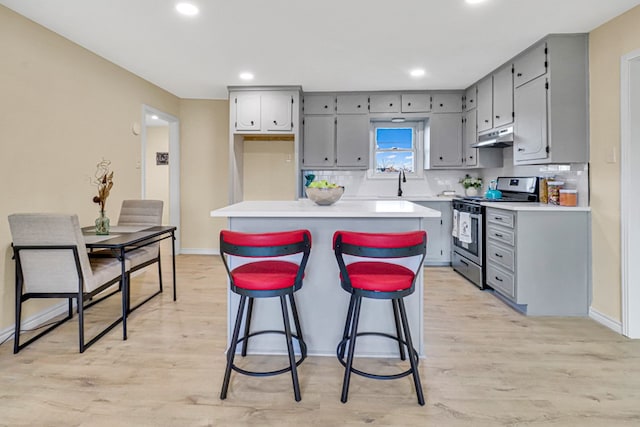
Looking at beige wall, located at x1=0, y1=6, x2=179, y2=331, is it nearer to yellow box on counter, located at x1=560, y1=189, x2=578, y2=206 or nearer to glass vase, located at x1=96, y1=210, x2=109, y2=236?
glass vase, located at x1=96, y1=210, x2=109, y2=236

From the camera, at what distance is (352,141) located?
15.9ft

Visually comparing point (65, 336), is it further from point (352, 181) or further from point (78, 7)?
point (352, 181)

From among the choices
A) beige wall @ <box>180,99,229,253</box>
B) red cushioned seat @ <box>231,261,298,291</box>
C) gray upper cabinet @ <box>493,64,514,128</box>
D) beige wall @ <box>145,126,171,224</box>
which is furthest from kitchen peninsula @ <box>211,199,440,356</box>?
beige wall @ <box>145,126,171,224</box>

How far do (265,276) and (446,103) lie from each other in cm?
406

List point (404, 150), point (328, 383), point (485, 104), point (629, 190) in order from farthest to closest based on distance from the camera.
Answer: point (404, 150)
point (485, 104)
point (629, 190)
point (328, 383)

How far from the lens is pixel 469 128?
4.64 meters

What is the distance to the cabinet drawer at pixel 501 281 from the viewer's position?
3.13 m

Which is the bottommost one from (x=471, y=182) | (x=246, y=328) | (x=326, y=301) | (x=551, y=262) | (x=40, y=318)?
(x=40, y=318)

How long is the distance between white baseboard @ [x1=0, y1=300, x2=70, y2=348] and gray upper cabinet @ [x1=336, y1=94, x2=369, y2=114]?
3.85 metres

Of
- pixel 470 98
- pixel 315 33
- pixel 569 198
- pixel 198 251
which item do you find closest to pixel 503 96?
pixel 470 98

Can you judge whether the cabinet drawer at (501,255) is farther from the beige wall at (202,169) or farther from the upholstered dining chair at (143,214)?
the beige wall at (202,169)

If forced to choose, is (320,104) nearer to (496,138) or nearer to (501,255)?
(496,138)

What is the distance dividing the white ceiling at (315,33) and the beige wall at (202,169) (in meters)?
1.13

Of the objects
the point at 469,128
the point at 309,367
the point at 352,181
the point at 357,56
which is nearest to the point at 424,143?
the point at 469,128
